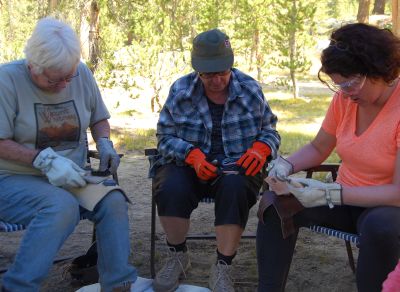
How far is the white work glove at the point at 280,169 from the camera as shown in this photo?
269 cm

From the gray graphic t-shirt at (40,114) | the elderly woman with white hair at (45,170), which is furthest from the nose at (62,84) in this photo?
the gray graphic t-shirt at (40,114)

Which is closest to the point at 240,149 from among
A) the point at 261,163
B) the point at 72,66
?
the point at 261,163

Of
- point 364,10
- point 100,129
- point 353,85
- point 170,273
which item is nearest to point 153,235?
point 170,273

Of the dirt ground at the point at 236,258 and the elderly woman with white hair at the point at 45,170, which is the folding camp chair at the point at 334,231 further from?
the elderly woman with white hair at the point at 45,170

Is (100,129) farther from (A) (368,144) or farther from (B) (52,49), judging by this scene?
(A) (368,144)

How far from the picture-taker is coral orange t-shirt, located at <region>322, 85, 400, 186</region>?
2.52 metres

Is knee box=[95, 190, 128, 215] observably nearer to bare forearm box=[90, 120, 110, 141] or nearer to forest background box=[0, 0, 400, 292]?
bare forearm box=[90, 120, 110, 141]

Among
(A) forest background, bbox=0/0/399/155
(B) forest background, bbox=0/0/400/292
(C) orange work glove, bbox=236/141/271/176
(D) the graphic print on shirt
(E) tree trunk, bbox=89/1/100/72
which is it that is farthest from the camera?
(A) forest background, bbox=0/0/399/155

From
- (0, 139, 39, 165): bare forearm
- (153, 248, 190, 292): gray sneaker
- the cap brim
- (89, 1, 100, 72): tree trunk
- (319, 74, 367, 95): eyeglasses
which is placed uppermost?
(319, 74, 367, 95): eyeglasses

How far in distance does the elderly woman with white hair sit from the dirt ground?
2.17 feet

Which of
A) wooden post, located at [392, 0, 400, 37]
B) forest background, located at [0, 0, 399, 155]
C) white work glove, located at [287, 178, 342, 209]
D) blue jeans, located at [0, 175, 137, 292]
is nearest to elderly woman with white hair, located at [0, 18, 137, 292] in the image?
blue jeans, located at [0, 175, 137, 292]

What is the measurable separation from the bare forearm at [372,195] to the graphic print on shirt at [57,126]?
1.38 metres

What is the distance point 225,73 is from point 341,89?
2.53 feet

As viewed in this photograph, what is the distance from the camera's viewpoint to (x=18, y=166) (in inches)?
111
